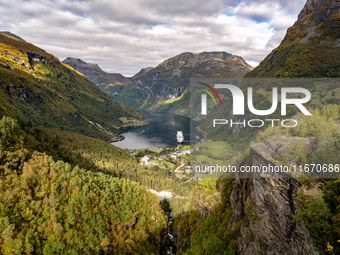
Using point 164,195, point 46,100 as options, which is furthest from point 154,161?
point 46,100

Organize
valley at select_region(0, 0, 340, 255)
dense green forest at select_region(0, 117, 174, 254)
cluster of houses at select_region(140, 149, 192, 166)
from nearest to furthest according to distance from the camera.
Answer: valley at select_region(0, 0, 340, 255) → dense green forest at select_region(0, 117, 174, 254) → cluster of houses at select_region(140, 149, 192, 166)

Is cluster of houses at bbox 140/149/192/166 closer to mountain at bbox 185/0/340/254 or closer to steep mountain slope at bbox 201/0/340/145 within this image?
steep mountain slope at bbox 201/0/340/145

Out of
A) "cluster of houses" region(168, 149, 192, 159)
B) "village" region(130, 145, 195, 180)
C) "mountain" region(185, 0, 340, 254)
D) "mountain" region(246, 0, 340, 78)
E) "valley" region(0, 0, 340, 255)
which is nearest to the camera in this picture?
"mountain" region(185, 0, 340, 254)

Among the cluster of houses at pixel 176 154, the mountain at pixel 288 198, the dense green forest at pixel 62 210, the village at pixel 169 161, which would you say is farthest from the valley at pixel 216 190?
the cluster of houses at pixel 176 154

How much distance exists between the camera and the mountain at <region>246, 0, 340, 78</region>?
2896 inches

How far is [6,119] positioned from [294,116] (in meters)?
66.5

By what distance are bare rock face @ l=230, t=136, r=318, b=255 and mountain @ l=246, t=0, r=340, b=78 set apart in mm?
61615

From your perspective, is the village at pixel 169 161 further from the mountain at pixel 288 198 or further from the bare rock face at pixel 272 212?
the bare rock face at pixel 272 212

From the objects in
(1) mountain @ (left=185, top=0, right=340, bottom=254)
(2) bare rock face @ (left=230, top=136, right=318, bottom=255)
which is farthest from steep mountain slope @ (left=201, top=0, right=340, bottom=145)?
(2) bare rock face @ (left=230, top=136, right=318, bottom=255)

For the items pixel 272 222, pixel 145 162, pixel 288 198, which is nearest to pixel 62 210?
pixel 272 222

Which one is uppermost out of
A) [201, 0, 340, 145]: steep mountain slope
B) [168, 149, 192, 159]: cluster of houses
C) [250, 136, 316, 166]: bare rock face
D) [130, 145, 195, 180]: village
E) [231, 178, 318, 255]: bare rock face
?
[201, 0, 340, 145]: steep mountain slope

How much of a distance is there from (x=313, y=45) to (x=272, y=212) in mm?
104794

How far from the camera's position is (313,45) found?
92250 mm

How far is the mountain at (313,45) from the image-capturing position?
7356cm
